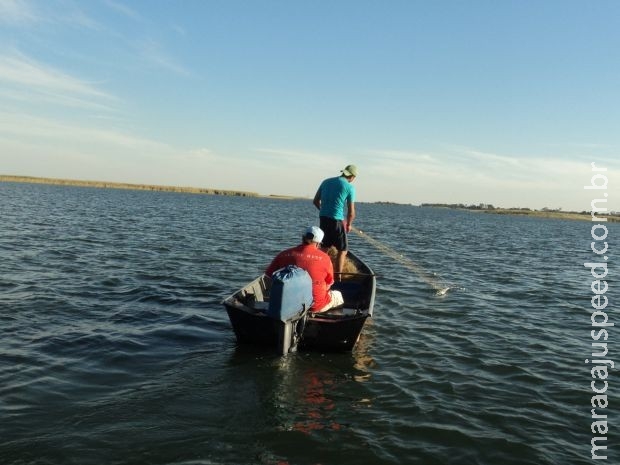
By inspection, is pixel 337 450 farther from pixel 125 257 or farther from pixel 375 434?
pixel 125 257

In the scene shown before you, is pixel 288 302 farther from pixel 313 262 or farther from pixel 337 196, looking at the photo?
pixel 337 196

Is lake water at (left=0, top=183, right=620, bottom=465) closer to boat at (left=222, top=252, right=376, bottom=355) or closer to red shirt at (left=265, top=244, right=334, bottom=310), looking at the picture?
boat at (left=222, top=252, right=376, bottom=355)

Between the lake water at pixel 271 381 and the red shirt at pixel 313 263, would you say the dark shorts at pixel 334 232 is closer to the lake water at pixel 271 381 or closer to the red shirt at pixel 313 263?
the lake water at pixel 271 381

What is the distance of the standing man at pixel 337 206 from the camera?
480 inches

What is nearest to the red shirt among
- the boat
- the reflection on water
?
the boat

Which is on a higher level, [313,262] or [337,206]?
[337,206]

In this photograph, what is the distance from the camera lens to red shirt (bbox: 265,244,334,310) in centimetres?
888

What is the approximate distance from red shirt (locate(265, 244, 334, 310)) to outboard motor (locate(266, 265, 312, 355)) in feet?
1.93

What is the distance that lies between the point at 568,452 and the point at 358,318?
3751 millimetres

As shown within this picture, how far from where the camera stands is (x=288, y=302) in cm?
777

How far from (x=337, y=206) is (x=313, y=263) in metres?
3.52

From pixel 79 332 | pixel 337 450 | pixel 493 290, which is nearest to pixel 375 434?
A: pixel 337 450

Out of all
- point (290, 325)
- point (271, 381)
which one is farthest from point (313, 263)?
point (271, 381)

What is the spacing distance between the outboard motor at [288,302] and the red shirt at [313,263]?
0.59m
